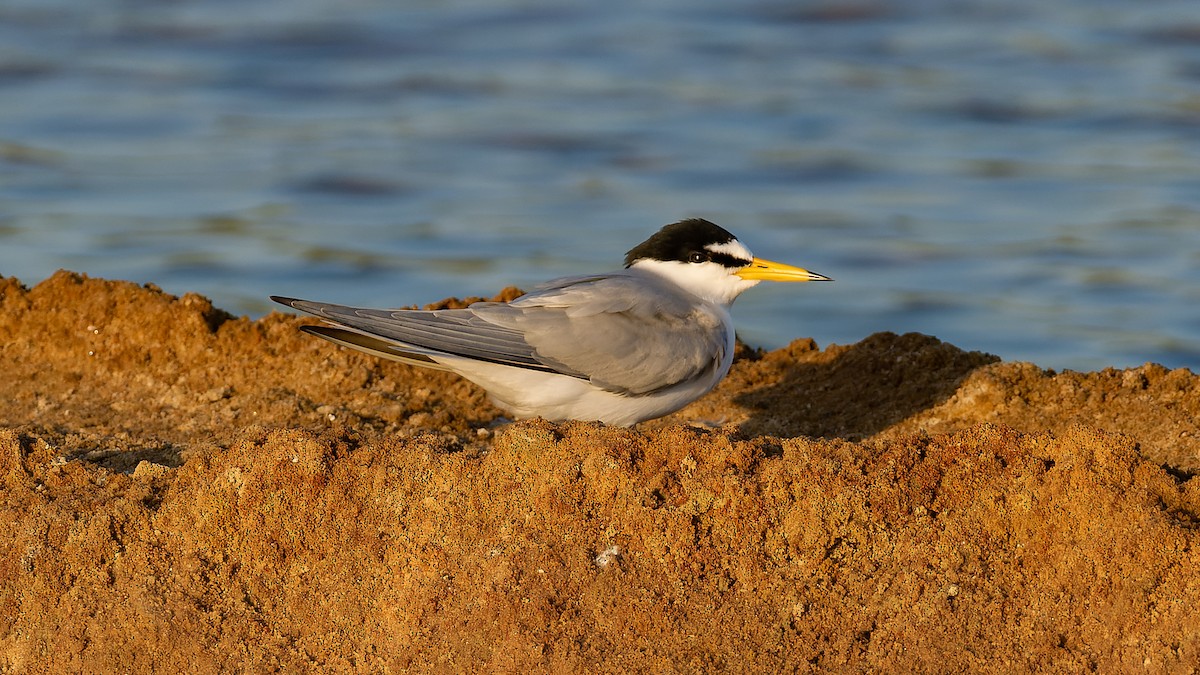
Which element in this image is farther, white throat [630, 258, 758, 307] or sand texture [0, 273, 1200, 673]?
white throat [630, 258, 758, 307]

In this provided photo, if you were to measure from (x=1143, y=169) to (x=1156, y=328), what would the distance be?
2.35m

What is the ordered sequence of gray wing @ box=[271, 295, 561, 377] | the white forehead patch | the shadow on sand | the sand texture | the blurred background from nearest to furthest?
the sand texture, gray wing @ box=[271, 295, 561, 377], the shadow on sand, the white forehead patch, the blurred background

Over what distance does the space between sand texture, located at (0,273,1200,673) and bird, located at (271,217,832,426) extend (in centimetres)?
94

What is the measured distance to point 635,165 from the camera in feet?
37.4

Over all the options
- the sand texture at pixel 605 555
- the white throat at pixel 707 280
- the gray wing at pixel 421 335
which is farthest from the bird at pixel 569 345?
the sand texture at pixel 605 555

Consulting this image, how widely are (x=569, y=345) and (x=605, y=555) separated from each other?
152 cm

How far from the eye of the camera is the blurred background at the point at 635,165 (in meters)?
9.55

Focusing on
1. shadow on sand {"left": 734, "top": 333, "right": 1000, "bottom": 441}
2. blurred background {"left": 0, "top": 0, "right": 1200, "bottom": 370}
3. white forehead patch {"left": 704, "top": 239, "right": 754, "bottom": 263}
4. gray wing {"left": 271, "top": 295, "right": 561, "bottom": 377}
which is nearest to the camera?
gray wing {"left": 271, "top": 295, "right": 561, "bottom": 377}

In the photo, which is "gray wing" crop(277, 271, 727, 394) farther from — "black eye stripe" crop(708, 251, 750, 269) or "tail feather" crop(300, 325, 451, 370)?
"black eye stripe" crop(708, 251, 750, 269)

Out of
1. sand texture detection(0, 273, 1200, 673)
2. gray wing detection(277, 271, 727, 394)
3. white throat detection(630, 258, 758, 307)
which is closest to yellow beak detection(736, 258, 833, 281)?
white throat detection(630, 258, 758, 307)

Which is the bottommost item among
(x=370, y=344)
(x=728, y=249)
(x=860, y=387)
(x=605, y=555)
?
(x=605, y=555)

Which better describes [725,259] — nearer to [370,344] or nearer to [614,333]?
[614,333]

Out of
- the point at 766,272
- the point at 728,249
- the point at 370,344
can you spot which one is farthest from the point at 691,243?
Answer: the point at 370,344

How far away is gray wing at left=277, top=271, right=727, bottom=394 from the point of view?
16.1ft
